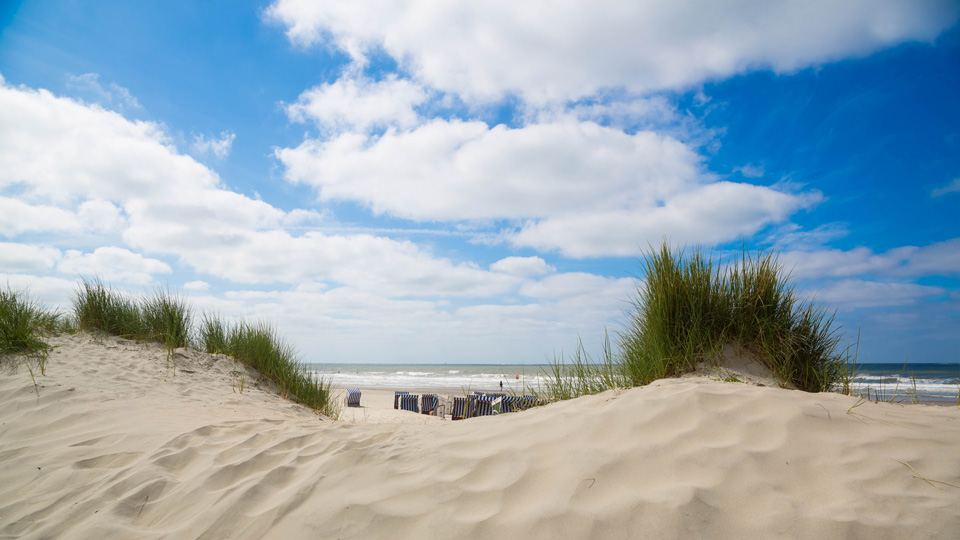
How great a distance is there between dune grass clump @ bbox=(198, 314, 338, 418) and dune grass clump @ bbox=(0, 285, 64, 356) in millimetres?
2076

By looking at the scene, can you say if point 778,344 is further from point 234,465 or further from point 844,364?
point 234,465

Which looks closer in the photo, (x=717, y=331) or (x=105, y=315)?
(x=717, y=331)

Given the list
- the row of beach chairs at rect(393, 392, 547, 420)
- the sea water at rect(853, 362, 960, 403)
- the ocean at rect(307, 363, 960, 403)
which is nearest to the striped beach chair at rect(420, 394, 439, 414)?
the row of beach chairs at rect(393, 392, 547, 420)

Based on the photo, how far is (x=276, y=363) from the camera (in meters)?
7.22

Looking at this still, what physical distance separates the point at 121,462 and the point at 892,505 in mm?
4170

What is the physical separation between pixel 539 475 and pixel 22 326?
7631mm

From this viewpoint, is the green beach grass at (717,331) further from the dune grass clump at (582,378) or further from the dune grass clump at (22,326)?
the dune grass clump at (22,326)

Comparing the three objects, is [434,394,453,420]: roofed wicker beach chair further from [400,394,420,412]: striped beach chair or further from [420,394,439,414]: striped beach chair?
[400,394,420,412]: striped beach chair

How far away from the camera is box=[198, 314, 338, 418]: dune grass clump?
6957 mm

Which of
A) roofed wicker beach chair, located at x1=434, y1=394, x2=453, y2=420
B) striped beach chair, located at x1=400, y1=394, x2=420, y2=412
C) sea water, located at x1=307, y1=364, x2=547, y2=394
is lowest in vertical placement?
sea water, located at x1=307, y1=364, x2=547, y2=394

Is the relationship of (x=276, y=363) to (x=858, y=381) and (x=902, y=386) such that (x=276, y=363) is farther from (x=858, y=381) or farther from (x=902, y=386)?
(x=902, y=386)

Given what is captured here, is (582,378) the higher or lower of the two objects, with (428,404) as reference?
higher

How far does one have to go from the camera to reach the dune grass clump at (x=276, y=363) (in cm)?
696

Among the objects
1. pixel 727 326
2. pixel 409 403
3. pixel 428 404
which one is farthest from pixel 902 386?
pixel 727 326
